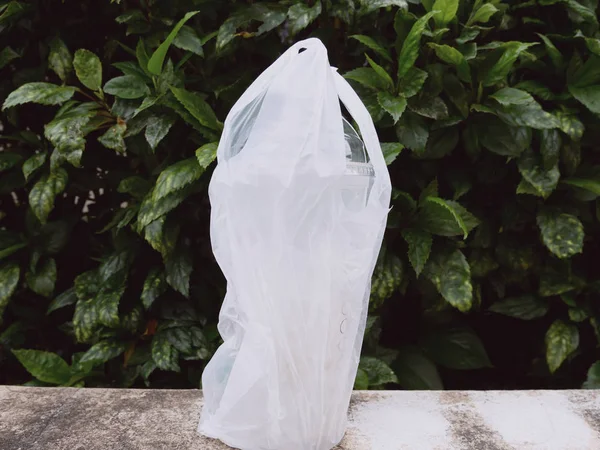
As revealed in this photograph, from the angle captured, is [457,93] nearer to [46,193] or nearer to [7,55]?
[46,193]

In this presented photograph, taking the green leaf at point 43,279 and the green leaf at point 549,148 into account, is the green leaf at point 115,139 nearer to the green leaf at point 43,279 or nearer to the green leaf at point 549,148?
the green leaf at point 43,279

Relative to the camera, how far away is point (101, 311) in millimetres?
1647

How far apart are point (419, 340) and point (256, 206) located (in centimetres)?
114

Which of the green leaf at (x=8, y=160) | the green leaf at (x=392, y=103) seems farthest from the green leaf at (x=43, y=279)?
the green leaf at (x=392, y=103)

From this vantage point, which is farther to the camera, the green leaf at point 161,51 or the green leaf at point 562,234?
the green leaf at point 562,234

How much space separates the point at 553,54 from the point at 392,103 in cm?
58

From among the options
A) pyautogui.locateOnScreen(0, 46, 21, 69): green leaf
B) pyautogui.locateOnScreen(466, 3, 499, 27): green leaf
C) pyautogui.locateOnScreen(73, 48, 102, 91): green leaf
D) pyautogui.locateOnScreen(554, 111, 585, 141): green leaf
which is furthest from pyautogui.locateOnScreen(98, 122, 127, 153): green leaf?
pyautogui.locateOnScreen(554, 111, 585, 141): green leaf

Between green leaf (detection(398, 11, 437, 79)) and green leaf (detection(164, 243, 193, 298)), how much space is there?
0.85 m

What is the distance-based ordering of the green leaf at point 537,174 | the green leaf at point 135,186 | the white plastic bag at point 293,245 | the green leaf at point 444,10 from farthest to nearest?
the green leaf at point 135,186
the green leaf at point 537,174
the green leaf at point 444,10
the white plastic bag at point 293,245

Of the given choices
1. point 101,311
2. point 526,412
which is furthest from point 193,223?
point 526,412

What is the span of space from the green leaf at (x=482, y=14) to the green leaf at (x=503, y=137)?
0.96 ft

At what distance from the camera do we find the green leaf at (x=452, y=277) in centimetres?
150

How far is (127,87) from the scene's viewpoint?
64.2 inches

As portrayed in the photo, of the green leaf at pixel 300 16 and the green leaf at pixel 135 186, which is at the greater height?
the green leaf at pixel 300 16
